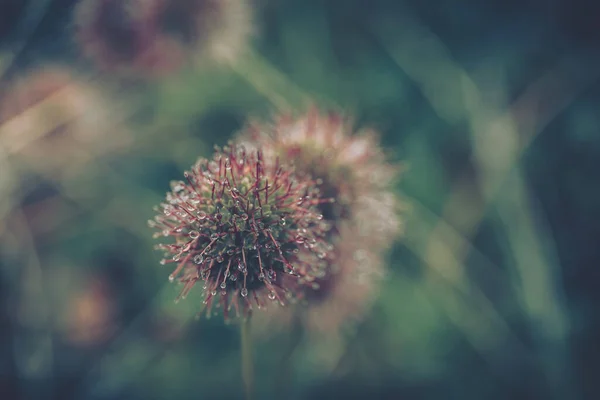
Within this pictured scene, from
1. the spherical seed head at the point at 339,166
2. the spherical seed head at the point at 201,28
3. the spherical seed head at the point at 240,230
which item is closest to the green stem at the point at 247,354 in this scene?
the spherical seed head at the point at 240,230

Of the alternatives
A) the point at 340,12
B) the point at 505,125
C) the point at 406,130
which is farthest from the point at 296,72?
the point at 505,125

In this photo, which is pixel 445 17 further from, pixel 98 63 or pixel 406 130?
pixel 98 63

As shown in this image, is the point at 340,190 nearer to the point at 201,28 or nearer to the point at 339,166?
the point at 339,166

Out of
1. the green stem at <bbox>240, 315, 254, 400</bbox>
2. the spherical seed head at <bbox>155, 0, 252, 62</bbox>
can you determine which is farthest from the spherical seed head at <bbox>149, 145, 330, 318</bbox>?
the spherical seed head at <bbox>155, 0, 252, 62</bbox>

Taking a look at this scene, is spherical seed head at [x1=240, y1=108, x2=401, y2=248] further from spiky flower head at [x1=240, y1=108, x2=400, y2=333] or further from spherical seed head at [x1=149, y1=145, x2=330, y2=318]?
spherical seed head at [x1=149, y1=145, x2=330, y2=318]

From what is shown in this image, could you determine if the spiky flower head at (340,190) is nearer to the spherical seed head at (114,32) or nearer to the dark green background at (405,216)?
the dark green background at (405,216)
